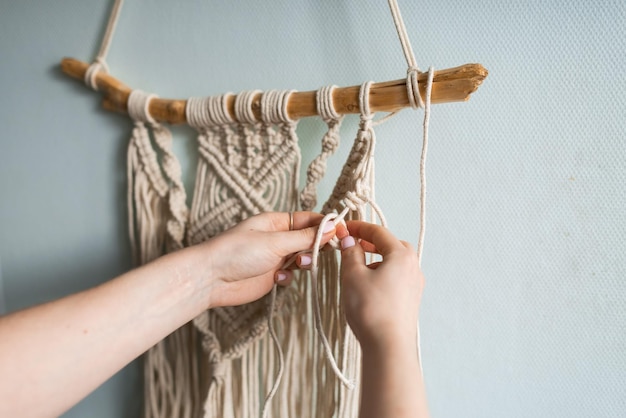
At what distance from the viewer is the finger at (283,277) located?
622mm

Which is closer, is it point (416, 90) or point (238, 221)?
point (416, 90)

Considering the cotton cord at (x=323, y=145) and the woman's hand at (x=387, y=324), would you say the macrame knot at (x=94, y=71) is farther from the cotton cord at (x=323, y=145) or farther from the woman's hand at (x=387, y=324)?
the woman's hand at (x=387, y=324)

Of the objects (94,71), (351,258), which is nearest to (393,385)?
(351,258)

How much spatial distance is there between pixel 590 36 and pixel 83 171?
3.00ft

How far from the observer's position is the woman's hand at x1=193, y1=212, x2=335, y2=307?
57cm

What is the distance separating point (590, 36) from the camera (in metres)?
0.56

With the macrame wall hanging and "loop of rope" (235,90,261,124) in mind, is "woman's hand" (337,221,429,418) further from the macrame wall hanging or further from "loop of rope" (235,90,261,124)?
"loop of rope" (235,90,261,124)

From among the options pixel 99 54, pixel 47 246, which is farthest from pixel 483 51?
pixel 47 246

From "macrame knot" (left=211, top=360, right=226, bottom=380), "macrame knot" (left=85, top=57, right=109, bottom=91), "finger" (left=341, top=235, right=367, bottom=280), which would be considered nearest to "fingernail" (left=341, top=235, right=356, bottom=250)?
"finger" (left=341, top=235, right=367, bottom=280)

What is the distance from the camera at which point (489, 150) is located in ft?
2.01

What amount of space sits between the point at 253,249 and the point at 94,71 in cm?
49

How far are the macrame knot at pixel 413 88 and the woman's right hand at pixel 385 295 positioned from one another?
18cm

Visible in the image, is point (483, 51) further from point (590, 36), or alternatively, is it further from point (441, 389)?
point (441, 389)

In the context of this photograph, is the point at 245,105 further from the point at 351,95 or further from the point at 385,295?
the point at 385,295
